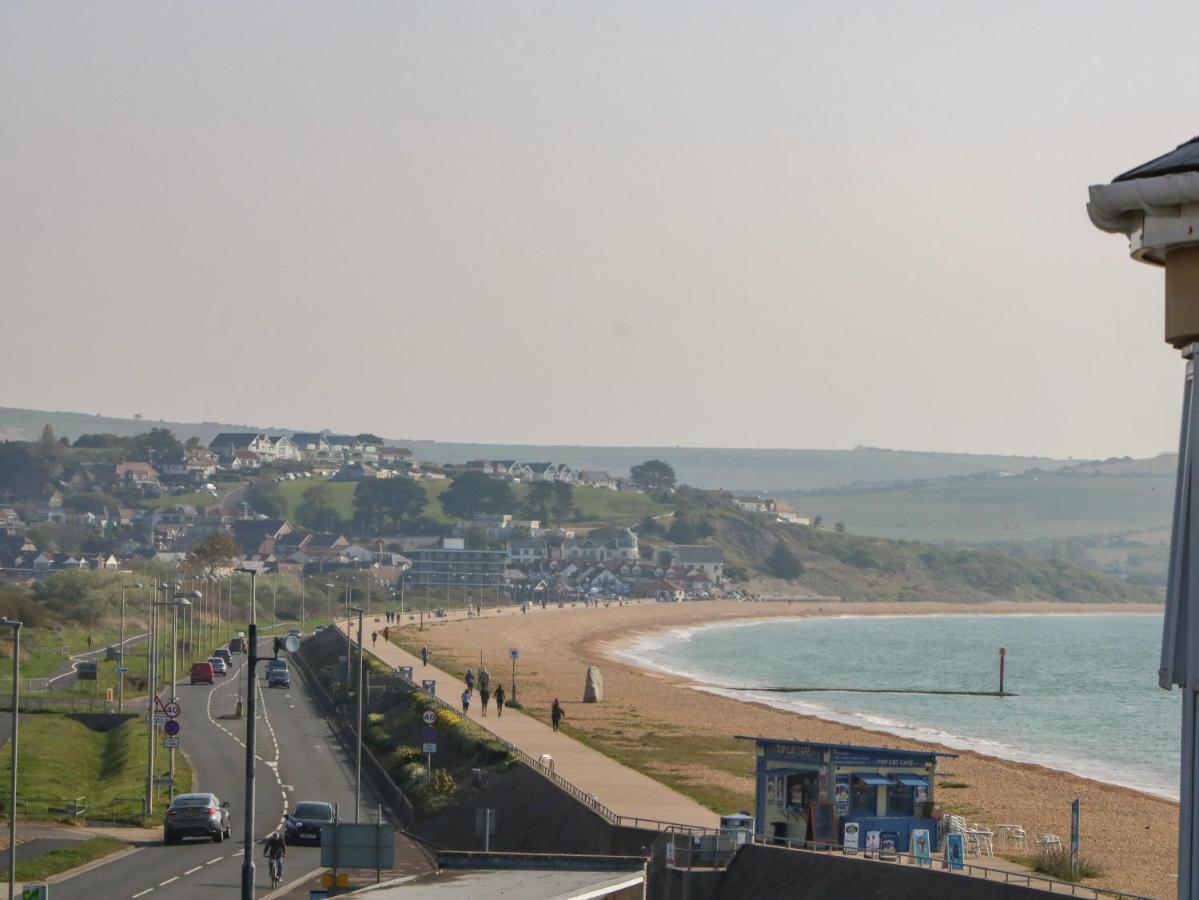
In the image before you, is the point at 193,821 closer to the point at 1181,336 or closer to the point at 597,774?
the point at 597,774

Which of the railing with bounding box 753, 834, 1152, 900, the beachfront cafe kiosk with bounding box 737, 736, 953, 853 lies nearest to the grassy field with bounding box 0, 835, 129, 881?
the beachfront cafe kiosk with bounding box 737, 736, 953, 853

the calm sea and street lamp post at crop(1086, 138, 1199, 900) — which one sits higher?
street lamp post at crop(1086, 138, 1199, 900)

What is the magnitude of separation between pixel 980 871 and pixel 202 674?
73337mm

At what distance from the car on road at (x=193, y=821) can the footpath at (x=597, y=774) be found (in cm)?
826

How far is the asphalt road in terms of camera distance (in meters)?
36.2

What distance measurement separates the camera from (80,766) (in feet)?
201

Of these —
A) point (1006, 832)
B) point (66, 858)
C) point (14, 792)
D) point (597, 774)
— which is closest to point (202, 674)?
point (597, 774)

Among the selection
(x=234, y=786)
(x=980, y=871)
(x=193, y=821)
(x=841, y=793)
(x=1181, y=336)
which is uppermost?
(x=1181, y=336)

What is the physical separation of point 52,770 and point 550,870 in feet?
131

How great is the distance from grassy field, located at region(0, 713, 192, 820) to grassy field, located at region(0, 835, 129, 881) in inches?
213

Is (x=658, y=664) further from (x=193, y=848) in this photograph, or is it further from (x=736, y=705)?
(x=193, y=848)

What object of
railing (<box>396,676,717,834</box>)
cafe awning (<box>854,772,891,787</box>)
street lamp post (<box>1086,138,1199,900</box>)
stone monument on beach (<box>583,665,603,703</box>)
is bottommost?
stone monument on beach (<box>583,665,603,703</box>)

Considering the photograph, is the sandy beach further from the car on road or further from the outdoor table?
the car on road

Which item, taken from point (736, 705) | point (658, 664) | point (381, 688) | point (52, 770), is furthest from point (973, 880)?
point (658, 664)
